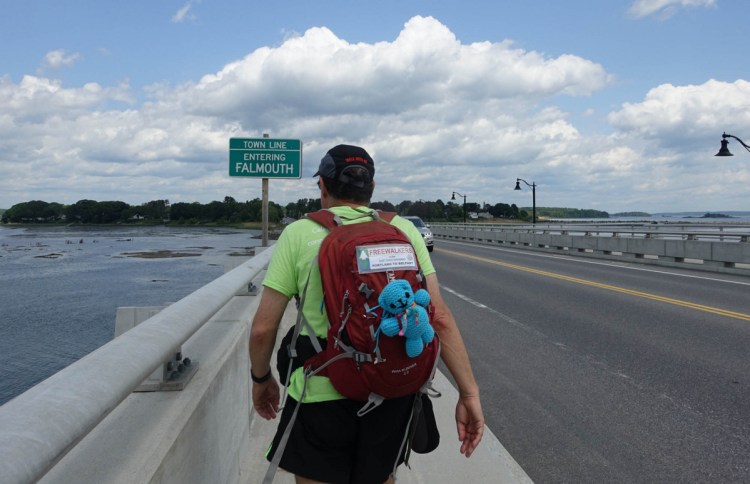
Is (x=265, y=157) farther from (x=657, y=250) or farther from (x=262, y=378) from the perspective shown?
(x=657, y=250)

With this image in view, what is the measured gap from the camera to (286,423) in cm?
227

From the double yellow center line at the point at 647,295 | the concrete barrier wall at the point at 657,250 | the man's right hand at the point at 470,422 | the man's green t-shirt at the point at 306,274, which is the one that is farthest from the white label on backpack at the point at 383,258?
the concrete barrier wall at the point at 657,250

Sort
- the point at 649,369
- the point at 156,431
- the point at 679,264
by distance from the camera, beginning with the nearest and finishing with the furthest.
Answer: the point at 156,431, the point at 649,369, the point at 679,264

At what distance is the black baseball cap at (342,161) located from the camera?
2395mm

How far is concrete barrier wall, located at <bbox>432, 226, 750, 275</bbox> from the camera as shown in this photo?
18.9 m

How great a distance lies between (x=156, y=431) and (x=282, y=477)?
75.7 inches

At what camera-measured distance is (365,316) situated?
200cm

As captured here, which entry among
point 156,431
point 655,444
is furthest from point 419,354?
point 655,444

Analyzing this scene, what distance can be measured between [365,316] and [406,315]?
0.46 feet

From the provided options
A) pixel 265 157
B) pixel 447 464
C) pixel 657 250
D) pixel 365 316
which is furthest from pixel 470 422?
pixel 657 250

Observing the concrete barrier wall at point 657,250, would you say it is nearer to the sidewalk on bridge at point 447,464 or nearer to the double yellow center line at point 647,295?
the double yellow center line at point 647,295

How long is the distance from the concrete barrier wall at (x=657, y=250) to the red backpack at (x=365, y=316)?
19.4m

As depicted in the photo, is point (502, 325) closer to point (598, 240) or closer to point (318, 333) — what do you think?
point (318, 333)

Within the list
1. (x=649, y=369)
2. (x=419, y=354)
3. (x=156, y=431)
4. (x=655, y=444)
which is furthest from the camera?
(x=649, y=369)
